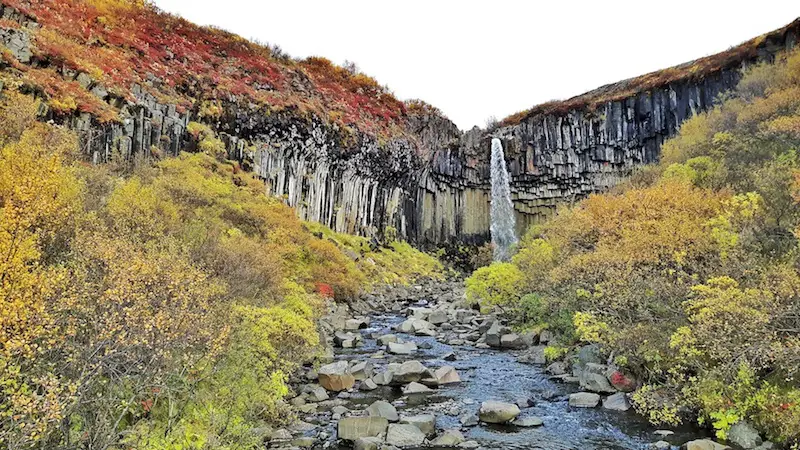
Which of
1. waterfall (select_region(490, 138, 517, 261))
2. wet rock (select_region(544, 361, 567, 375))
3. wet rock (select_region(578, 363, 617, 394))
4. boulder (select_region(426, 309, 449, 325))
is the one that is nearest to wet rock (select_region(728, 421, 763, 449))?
wet rock (select_region(578, 363, 617, 394))

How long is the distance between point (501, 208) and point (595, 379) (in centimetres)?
5036

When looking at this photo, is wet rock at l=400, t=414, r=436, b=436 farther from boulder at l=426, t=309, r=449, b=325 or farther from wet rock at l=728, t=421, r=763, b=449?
boulder at l=426, t=309, r=449, b=325

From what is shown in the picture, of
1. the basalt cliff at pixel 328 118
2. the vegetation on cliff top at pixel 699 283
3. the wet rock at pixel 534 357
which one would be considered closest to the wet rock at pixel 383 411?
the vegetation on cliff top at pixel 699 283

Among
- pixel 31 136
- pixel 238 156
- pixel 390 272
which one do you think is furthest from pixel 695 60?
pixel 31 136

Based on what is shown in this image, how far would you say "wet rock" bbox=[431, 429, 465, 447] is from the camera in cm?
1159

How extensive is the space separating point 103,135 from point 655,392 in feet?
87.5

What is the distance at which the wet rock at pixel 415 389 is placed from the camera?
1581cm

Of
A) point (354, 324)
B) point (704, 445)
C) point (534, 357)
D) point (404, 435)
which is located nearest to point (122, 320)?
point (404, 435)

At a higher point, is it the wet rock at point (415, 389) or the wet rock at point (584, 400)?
the wet rock at point (584, 400)

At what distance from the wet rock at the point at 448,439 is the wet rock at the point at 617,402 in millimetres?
4841

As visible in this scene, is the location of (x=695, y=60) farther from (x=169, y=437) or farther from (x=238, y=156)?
(x=169, y=437)

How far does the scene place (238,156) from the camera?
122 feet

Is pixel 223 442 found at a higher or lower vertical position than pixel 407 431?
higher

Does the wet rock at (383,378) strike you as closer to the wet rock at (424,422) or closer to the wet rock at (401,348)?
the wet rock at (424,422)
